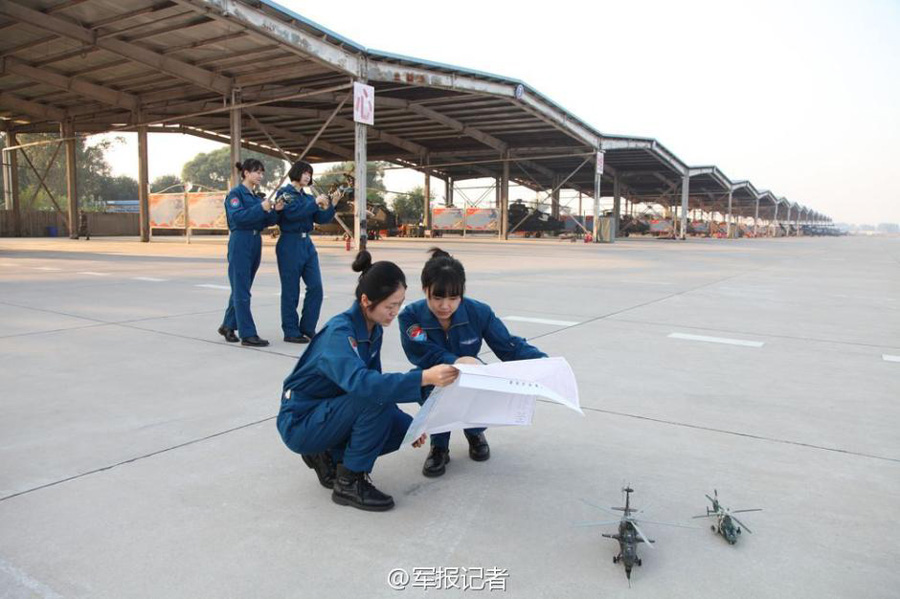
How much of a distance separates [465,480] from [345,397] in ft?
2.06

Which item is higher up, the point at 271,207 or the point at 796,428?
the point at 271,207

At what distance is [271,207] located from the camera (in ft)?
15.5

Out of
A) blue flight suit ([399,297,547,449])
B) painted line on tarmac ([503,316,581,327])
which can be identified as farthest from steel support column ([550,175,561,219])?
blue flight suit ([399,297,547,449])

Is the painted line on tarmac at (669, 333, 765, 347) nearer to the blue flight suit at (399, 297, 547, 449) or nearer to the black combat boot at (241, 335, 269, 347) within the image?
the blue flight suit at (399, 297, 547, 449)

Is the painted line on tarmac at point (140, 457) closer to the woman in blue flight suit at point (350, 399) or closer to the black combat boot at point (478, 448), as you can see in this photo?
the woman in blue flight suit at point (350, 399)

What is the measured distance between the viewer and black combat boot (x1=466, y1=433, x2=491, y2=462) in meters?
2.62

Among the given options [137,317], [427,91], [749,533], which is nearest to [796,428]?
[749,533]

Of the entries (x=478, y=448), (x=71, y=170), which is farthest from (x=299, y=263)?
(x=71, y=170)

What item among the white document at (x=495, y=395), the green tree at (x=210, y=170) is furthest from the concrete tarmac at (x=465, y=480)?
the green tree at (x=210, y=170)

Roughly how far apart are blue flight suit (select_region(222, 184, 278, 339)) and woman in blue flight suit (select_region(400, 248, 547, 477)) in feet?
8.44

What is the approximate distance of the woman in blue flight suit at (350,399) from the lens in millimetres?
2053

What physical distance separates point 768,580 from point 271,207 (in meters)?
4.12

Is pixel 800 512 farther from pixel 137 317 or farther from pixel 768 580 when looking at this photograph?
pixel 137 317

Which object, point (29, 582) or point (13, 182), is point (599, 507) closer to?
point (29, 582)
